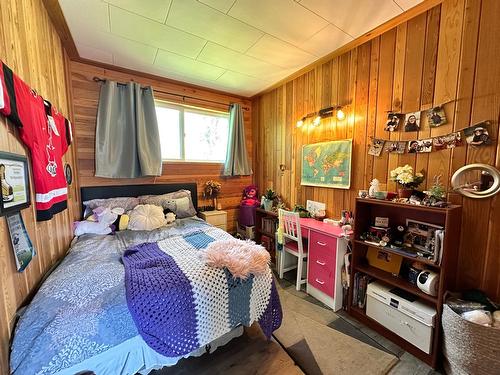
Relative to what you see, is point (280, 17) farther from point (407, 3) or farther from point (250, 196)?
point (250, 196)

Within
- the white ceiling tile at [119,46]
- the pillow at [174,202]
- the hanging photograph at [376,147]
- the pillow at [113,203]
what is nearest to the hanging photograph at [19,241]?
the pillow at [113,203]

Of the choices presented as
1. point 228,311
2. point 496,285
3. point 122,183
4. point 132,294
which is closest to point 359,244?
point 496,285

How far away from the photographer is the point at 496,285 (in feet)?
4.62

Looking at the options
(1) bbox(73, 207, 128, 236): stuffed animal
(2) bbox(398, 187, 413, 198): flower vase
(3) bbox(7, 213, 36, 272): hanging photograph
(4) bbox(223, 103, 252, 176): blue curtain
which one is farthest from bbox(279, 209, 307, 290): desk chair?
(3) bbox(7, 213, 36, 272): hanging photograph

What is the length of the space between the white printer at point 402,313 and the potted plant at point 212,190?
7.77 ft

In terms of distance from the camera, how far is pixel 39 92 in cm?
150

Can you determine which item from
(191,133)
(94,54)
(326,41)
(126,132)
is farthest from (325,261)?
(94,54)

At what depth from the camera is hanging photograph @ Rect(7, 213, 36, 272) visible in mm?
1029

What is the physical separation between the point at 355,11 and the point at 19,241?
2715 mm

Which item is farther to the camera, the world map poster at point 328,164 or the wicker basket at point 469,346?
the world map poster at point 328,164

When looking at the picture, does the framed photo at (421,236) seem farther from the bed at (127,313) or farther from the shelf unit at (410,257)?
the bed at (127,313)

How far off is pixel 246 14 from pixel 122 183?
2.40 meters

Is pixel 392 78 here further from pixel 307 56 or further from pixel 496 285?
pixel 496 285

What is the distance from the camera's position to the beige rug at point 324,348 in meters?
1.46
